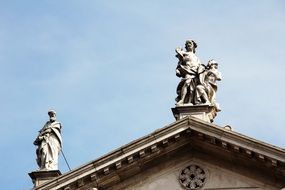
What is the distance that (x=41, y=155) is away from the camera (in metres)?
36.6

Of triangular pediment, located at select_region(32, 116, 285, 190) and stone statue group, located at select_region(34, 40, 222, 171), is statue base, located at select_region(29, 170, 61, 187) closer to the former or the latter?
stone statue group, located at select_region(34, 40, 222, 171)

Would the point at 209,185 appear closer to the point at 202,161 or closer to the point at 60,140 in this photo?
the point at 202,161

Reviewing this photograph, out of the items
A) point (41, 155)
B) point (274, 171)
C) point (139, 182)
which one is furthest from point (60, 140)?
point (274, 171)

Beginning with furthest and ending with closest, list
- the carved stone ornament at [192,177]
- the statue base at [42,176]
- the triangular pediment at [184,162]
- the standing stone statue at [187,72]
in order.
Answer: the standing stone statue at [187,72]
the statue base at [42,176]
the carved stone ornament at [192,177]
the triangular pediment at [184,162]

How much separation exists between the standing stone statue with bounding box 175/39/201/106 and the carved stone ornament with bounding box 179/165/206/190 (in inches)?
91.5

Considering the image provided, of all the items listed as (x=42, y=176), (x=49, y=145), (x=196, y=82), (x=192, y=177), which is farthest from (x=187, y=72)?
(x=42, y=176)

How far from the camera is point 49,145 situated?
36625 millimetres

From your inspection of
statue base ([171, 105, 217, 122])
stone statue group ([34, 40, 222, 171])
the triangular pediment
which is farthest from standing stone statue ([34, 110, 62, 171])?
statue base ([171, 105, 217, 122])

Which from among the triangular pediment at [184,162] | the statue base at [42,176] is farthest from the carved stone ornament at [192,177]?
the statue base at [42,176]

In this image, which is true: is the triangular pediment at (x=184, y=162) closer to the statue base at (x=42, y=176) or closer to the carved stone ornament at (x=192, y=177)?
the carved stone ornament at (x=192, y=177)

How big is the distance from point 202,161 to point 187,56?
14.0ft

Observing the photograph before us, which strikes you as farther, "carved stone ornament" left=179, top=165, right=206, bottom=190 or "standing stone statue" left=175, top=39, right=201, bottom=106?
"standing stone statue" left=175, top=39, right=201, bottom=106

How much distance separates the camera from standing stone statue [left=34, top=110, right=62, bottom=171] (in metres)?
36.4

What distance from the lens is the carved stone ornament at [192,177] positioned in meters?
35.2
